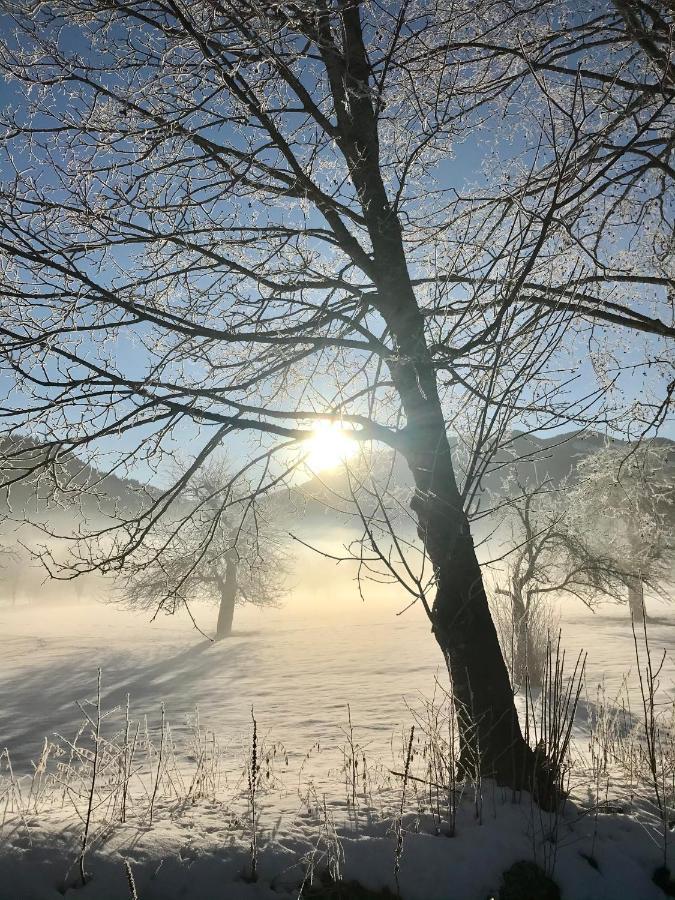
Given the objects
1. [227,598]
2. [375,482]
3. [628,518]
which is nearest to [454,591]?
[375,482]

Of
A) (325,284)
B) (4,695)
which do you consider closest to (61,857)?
(325,284)

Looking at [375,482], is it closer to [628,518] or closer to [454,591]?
[454,591]

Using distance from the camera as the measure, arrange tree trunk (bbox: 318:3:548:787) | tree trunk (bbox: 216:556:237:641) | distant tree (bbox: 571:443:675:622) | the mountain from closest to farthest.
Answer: the mountain, tree trunk (bbox: 318:3:548:787), distant tree (bbox: 571:443:675:622), tree trunk (bbox: 216:556:237:641)

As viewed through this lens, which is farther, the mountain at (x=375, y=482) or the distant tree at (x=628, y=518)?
the distant tree at (x=628, y=518)

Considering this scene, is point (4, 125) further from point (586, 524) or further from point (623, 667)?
point (586, 524)

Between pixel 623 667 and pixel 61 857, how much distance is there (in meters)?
13.3

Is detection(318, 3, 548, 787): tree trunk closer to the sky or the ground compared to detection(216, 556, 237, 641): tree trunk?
closer to the sky

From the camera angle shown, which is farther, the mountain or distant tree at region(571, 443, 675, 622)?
distant tree at region(571, 443, 675, 622)

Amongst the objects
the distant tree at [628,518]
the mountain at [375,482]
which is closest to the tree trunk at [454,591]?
the mountain at [375,482]

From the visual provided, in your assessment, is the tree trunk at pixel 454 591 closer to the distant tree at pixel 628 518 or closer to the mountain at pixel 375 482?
the mountain at pixel 375 482

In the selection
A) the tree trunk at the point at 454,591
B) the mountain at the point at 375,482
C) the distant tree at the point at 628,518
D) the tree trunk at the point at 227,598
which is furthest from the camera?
the tree trunk at the point at 227,598

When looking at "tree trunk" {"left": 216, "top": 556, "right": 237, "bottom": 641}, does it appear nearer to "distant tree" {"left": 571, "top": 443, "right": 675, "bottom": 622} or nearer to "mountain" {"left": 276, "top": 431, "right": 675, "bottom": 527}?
"distant tree" {"left": 571, "top": 443, "right": 675, "bottom": 622}

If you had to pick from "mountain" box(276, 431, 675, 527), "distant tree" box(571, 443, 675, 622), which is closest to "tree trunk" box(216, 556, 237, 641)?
"distant tree" box(571, 443, 675, 622)

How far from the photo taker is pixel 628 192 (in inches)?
180
